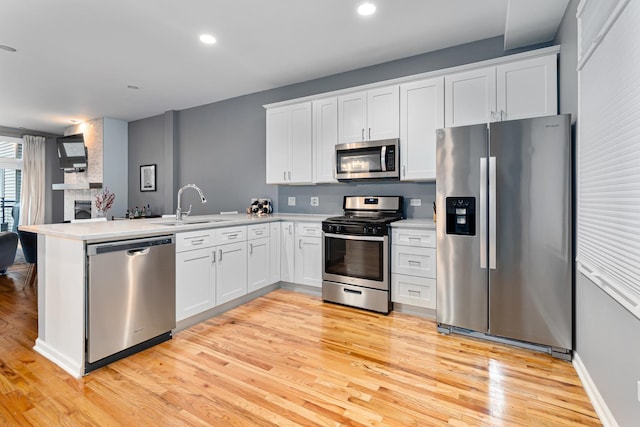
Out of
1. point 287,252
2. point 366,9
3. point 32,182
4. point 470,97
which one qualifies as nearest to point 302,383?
point 287,252

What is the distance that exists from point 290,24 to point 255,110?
1943mm

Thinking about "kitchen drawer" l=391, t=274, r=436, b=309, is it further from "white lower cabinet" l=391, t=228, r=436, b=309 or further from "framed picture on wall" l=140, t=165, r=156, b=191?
"framed picture on wall" l=140, t=165, r=156, b=191

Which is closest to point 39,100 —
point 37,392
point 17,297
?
point 17,297

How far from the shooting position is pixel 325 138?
3770 mm

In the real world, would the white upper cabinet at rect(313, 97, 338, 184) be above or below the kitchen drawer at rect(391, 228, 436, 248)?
above

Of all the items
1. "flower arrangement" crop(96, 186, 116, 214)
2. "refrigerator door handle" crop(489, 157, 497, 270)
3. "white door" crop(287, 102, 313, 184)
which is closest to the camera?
"refrigerator door handle" crop(489, 157, 497, 270)

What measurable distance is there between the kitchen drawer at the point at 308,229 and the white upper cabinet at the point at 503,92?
1738 mm

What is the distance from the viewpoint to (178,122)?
5613 mm

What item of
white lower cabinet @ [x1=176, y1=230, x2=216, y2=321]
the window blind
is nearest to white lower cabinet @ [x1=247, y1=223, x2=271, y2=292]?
white lower cabinet @ [x1=176, y1=230, x2=216, y2=321]

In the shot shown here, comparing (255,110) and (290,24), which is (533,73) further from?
(255,110)

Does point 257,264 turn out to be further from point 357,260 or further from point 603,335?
point 603,335

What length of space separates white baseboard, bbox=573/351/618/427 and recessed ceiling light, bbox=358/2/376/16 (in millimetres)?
3055

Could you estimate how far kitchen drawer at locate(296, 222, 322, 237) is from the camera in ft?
11.9

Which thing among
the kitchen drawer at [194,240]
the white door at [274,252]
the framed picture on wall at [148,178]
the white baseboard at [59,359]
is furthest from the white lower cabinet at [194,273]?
the framed picture on wall at [148,178]
